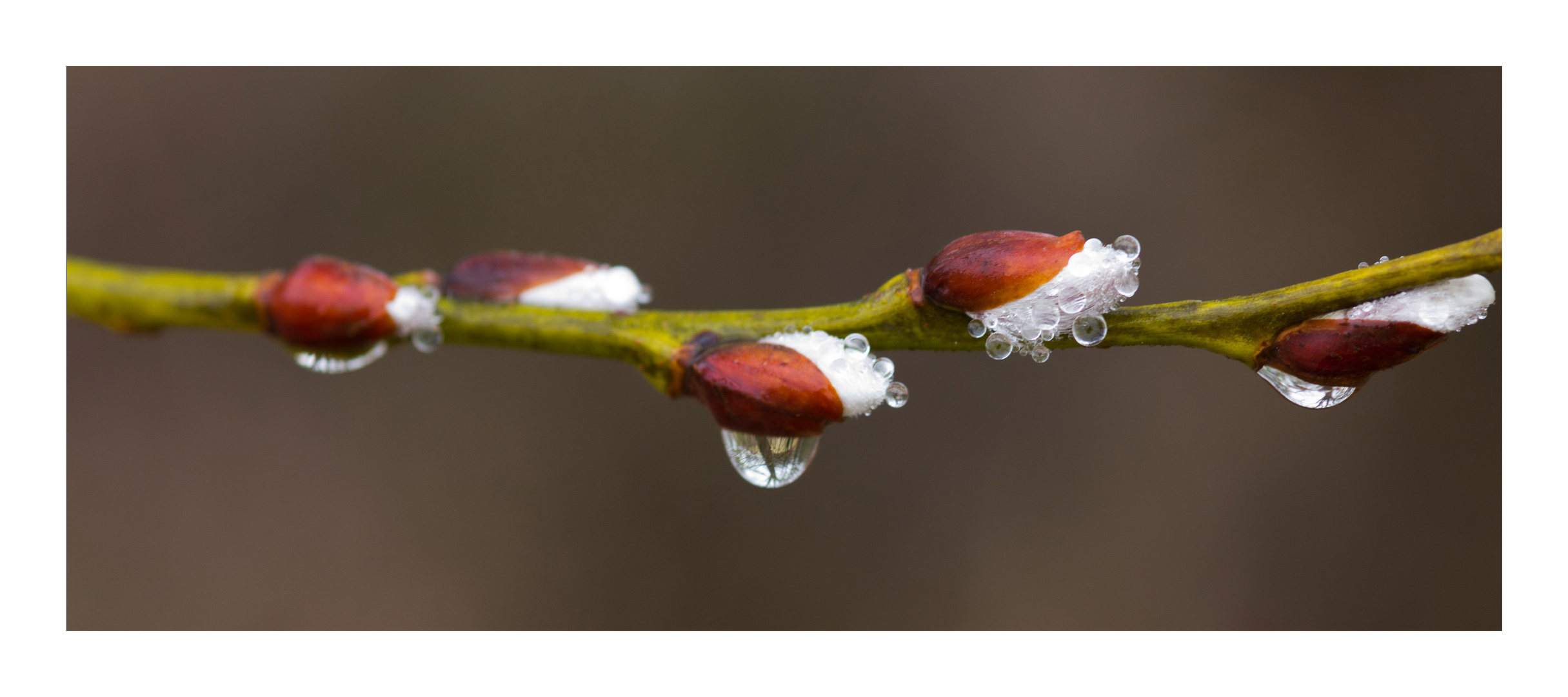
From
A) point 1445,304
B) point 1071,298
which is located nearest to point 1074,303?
point 1071,298

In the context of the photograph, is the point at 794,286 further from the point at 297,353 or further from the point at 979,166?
the point at 297,353

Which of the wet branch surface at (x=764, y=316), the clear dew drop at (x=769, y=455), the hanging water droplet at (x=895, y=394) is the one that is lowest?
the clear dew drop at (x=769, y=455)

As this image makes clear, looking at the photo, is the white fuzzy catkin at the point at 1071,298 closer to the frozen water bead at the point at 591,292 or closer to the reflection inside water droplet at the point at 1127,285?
the reflection inside water droplet at the point at 1127,285

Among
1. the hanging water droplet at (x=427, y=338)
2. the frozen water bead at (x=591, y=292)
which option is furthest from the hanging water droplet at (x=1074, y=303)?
the hanging water droplet at (x=427, y=338)

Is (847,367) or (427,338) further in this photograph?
(427,338)

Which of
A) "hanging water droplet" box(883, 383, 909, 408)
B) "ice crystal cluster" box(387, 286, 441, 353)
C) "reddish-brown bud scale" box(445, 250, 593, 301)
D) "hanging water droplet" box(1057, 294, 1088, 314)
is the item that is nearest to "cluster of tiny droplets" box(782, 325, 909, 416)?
"hanging water droplet" box(883, 383, 909, 408)

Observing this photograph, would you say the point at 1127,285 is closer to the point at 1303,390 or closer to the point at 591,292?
the point at 1303,390
